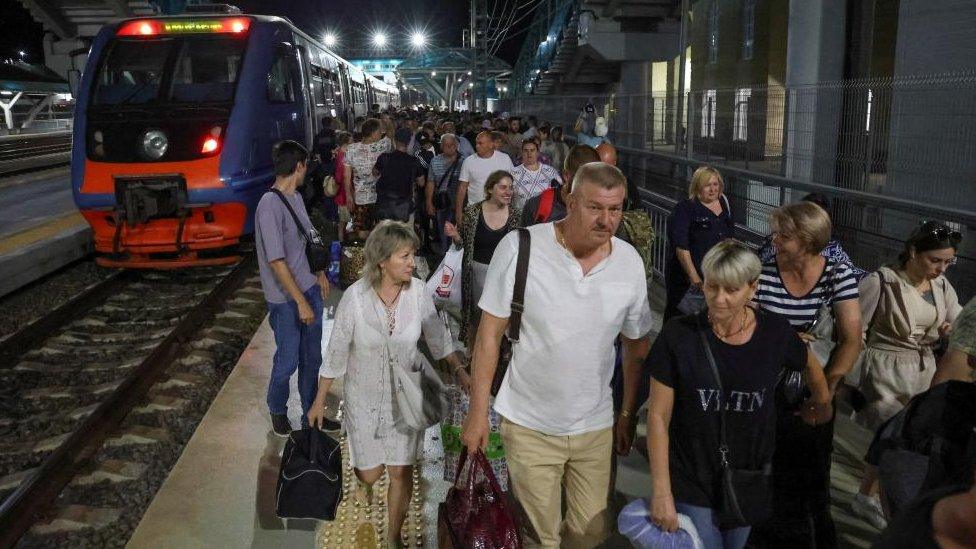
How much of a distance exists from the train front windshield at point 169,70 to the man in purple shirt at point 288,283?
5.21m

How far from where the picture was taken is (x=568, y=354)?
295 centimetres

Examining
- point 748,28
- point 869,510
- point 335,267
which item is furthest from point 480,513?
point 748,28

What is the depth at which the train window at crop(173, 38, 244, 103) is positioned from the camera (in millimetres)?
9523

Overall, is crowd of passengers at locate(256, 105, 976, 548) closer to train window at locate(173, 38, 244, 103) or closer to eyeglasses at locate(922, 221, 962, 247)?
eyeglasses at locate(922, 221, 962, 247)

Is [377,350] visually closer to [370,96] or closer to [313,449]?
[313,449]

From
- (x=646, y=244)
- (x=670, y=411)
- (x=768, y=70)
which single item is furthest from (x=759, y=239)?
(x=768, y=70)

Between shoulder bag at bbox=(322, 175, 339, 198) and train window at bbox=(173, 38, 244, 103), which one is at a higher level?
train window at bbox=(173, 38, 244, 103)

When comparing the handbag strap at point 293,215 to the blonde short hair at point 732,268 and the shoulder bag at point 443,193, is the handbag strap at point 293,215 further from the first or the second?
the shoulder bag at point 443,193

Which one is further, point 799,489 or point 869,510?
point 869,510

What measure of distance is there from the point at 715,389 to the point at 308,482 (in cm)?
176

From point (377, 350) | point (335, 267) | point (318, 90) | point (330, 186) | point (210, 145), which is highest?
point (318, 90)

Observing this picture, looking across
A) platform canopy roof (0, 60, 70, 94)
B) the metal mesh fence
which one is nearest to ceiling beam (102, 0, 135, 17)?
platform canopy roof (0, 60, 70, 94)

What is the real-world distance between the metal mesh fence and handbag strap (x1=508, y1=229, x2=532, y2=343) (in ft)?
9.70

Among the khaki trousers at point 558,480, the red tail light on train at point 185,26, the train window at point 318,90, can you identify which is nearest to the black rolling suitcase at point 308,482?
the khaki trousers at point 558,480
